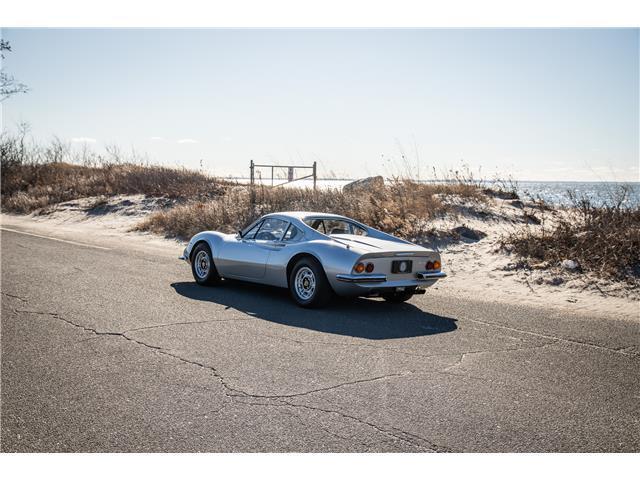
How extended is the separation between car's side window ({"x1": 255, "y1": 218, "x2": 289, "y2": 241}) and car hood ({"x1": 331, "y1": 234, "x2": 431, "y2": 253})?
0.78m

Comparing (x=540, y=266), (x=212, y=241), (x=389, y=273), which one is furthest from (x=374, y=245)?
(x=540, y=266)

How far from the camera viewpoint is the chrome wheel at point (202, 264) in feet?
30.3

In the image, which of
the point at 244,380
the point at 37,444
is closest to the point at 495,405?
the point at 244,380

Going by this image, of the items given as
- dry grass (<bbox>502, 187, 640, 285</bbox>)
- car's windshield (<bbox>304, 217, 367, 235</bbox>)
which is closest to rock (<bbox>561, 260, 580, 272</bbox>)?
dry grass (<bbox>502, 187, 640, 285</bbox>)

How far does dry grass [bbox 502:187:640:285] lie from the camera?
987cm

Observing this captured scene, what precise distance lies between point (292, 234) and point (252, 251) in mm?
700

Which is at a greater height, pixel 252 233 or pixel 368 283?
pixel 252 233

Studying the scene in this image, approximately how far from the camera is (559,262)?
1049cm

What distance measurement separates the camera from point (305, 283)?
7754mm

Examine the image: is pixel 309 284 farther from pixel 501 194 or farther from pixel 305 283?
pixel 501 194

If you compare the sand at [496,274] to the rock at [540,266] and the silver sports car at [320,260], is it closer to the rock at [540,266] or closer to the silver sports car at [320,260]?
the rock at [540,266]

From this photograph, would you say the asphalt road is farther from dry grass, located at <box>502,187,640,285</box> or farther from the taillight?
dry grass, located at <box>502,187,640,285</box>

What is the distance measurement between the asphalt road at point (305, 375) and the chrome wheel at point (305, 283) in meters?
0.25

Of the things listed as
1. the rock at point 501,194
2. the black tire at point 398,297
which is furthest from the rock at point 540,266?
the rock at point 501,194
